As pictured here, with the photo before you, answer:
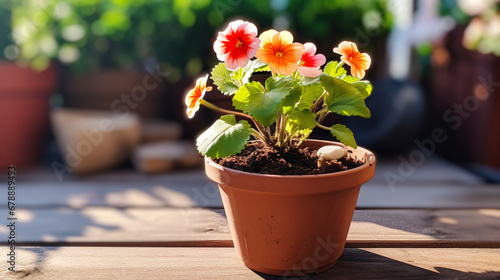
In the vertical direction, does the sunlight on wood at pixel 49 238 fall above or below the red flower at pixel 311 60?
below

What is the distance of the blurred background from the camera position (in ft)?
7.95

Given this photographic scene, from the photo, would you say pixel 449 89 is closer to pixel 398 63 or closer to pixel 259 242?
pixel 398 63

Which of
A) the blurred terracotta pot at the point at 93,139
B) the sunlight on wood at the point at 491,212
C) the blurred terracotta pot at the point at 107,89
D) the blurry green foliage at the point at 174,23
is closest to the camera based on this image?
the sunlight on wood at the point at 491,212

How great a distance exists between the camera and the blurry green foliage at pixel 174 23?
8.75 feet

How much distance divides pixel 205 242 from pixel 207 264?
94 millimetres

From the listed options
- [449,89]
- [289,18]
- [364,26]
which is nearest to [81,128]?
[289,18]

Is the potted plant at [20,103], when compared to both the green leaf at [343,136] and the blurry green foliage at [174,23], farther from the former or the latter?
the green leaf at [343,136]

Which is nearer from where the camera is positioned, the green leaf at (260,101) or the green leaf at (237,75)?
the green leaf at (260,101)

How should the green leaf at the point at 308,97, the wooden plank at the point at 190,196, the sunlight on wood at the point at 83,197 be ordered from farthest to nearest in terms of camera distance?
the sunlight on wood at the point at 83,197 < the wooden plank at the point at 190,196 < the green leaf at the point at 308,97

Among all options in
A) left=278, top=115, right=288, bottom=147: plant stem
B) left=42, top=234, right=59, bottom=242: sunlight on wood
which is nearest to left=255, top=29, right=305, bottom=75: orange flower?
left=278, top=115, right=288, bottom=147: plant stem

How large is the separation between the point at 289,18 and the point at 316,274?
7.11 ft

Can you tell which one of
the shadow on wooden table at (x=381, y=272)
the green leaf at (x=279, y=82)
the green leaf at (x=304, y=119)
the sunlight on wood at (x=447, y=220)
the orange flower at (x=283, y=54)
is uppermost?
the orange flower at (x=283, y=54)

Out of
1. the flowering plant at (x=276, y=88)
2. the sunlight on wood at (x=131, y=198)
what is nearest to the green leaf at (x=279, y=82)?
the flowering plant at (x=276, y=88)

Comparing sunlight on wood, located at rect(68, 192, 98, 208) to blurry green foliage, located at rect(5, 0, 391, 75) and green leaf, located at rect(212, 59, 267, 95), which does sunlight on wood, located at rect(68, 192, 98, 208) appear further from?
blurry green foliage, located at rect(5, 0, 391, 75)
